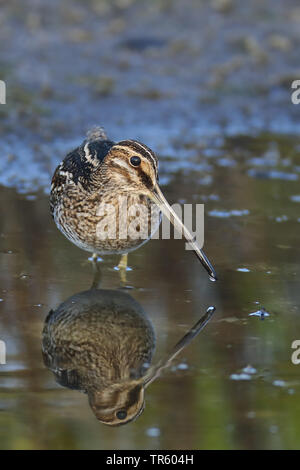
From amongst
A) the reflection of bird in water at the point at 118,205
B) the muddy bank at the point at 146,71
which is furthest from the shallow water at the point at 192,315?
the muddy bank at the point at 146,71

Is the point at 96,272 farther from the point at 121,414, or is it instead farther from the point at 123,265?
the point at 121,414

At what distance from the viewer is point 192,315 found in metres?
4.95

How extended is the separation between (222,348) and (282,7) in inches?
331

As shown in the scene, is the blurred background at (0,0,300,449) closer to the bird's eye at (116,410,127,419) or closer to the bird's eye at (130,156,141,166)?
the bird's eye at (116,410,127,419)

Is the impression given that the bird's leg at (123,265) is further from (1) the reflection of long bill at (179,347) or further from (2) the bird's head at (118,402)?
(2) the bird's head at (118,402)

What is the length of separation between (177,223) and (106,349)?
Answer: 3.81ft

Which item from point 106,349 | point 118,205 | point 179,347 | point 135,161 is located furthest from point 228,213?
point 106,349

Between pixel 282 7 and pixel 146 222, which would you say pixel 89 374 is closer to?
pixel 146 222

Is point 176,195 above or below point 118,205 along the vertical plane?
above

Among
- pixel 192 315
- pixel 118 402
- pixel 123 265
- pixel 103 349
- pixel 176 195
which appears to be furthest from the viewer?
pixel 176 195

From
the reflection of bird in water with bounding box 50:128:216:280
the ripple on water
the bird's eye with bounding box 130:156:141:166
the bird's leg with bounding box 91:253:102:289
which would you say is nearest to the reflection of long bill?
the reflection of bird in water with bounding box 50:128:216:280

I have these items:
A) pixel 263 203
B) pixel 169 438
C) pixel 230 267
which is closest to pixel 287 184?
pixel 263 203

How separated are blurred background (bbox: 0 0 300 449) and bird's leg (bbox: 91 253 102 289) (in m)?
0.05

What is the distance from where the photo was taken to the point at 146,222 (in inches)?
222
